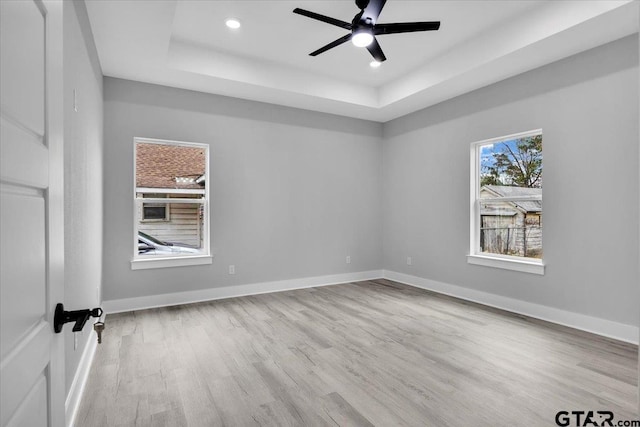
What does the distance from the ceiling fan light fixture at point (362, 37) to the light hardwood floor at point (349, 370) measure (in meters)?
2.67

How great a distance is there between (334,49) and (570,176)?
289cm

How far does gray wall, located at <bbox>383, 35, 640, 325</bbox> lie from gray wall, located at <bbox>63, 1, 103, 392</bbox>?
424cm

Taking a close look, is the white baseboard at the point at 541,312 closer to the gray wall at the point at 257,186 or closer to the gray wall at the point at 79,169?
the gray wall at the point at 257,186

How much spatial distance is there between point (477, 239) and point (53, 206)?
4.71 m

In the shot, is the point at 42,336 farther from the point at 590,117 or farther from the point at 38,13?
the point at 590,117

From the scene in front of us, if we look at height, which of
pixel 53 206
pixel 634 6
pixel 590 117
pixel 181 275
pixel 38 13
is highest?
pixel 634 6

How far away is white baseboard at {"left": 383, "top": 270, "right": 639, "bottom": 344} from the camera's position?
10.6ft

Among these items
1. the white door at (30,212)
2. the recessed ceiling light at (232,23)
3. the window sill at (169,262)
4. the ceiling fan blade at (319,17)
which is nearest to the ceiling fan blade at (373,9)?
the ceiling fan blade at (319,17)

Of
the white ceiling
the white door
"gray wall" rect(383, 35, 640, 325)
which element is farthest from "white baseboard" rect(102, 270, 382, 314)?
the white door

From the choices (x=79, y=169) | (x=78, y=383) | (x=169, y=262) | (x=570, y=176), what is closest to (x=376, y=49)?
(x=570, y=176)

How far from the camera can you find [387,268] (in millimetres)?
6086

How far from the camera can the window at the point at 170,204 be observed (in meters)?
4.38

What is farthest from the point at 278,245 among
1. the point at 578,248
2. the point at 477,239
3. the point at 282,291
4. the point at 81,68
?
the point at 578,248

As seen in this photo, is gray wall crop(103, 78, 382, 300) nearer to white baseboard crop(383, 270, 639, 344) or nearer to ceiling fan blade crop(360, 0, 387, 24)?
white baseboard crop(383, 270, 639, 344)
